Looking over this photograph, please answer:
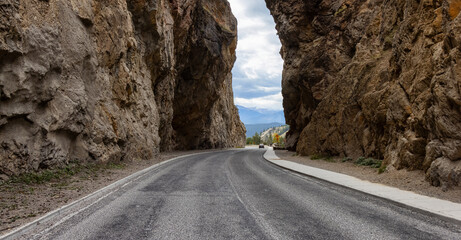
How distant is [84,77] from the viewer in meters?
15.1

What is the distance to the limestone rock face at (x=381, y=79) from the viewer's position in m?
9.36

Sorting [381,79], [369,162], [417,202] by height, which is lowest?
[417,202]

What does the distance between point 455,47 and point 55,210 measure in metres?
12.8

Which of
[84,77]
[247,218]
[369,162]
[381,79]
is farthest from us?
[381,79]

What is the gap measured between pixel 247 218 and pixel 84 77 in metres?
13.2

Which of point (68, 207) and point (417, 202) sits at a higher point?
point (68, 207)

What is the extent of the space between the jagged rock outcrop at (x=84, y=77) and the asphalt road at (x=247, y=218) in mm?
4566

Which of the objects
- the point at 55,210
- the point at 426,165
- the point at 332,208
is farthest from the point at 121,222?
the point at 426,165

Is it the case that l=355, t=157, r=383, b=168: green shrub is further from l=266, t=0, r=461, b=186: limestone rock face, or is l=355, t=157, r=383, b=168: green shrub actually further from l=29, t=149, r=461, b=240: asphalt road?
l=29, t=149, r=461, b=240: asphalt road

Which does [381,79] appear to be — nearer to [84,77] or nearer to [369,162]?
[369,162]

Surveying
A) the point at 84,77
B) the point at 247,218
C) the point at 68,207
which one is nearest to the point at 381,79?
the point at 247,218

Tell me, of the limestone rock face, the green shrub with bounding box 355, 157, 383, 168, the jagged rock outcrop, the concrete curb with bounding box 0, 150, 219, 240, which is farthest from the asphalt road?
the green shrub with bounding box 355, 157, 383, 168

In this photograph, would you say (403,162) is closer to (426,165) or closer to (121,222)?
(426,165)

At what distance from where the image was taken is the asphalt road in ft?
16.7
